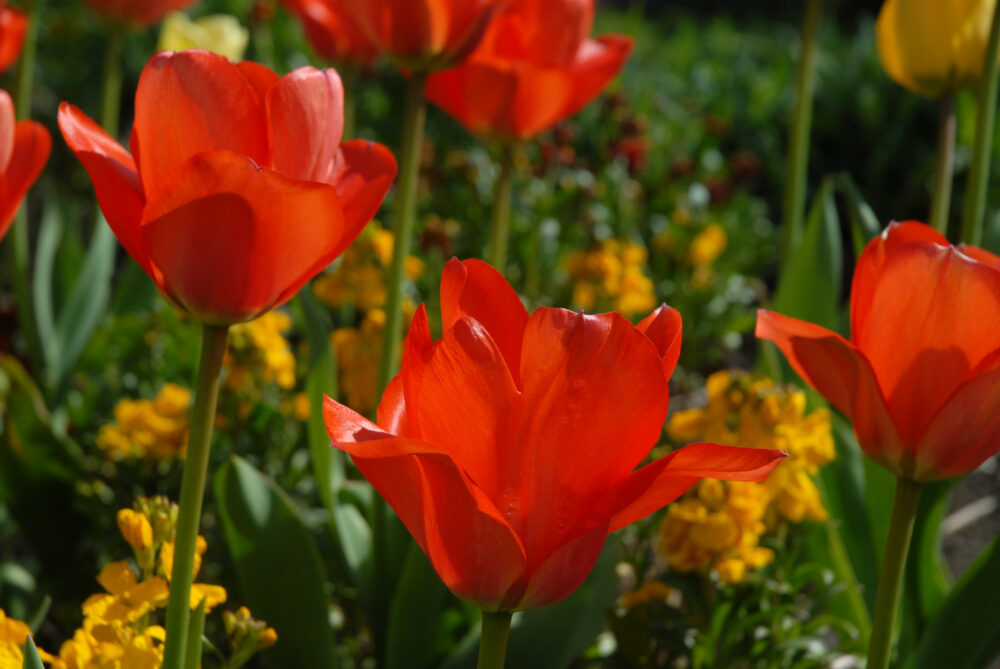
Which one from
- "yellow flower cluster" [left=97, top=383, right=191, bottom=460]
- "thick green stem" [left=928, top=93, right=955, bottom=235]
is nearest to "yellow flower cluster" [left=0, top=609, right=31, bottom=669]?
"yellow flower cluster" [left=97, top=383, right=191, bottom=460]

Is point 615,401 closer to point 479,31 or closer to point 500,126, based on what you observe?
point 479,31

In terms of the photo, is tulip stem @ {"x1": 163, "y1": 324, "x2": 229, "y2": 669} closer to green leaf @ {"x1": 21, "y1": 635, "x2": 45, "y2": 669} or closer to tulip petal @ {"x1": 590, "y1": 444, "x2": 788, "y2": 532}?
green leaf @ {"x1": 21, "y1": 635, "x2": 45, "y2": 669}

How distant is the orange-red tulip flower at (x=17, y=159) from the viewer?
0.89 meters

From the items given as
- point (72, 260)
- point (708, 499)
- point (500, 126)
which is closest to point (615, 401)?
point (708, 499)

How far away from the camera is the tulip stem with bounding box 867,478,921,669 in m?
0.81

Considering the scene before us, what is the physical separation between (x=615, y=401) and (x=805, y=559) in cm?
106

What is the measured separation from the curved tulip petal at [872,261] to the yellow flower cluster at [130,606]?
0.52 metres

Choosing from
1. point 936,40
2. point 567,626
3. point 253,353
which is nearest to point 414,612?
point 567,626

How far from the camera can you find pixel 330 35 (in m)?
1.98

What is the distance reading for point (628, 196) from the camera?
3.27 m

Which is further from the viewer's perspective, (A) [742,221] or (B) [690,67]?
(B) [690,67]

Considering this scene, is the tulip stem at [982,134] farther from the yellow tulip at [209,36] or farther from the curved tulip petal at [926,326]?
the yellow tulip at [209,36]

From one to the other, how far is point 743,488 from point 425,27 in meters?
0.62

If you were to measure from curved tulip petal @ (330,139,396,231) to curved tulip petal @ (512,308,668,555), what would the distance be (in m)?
0.21
